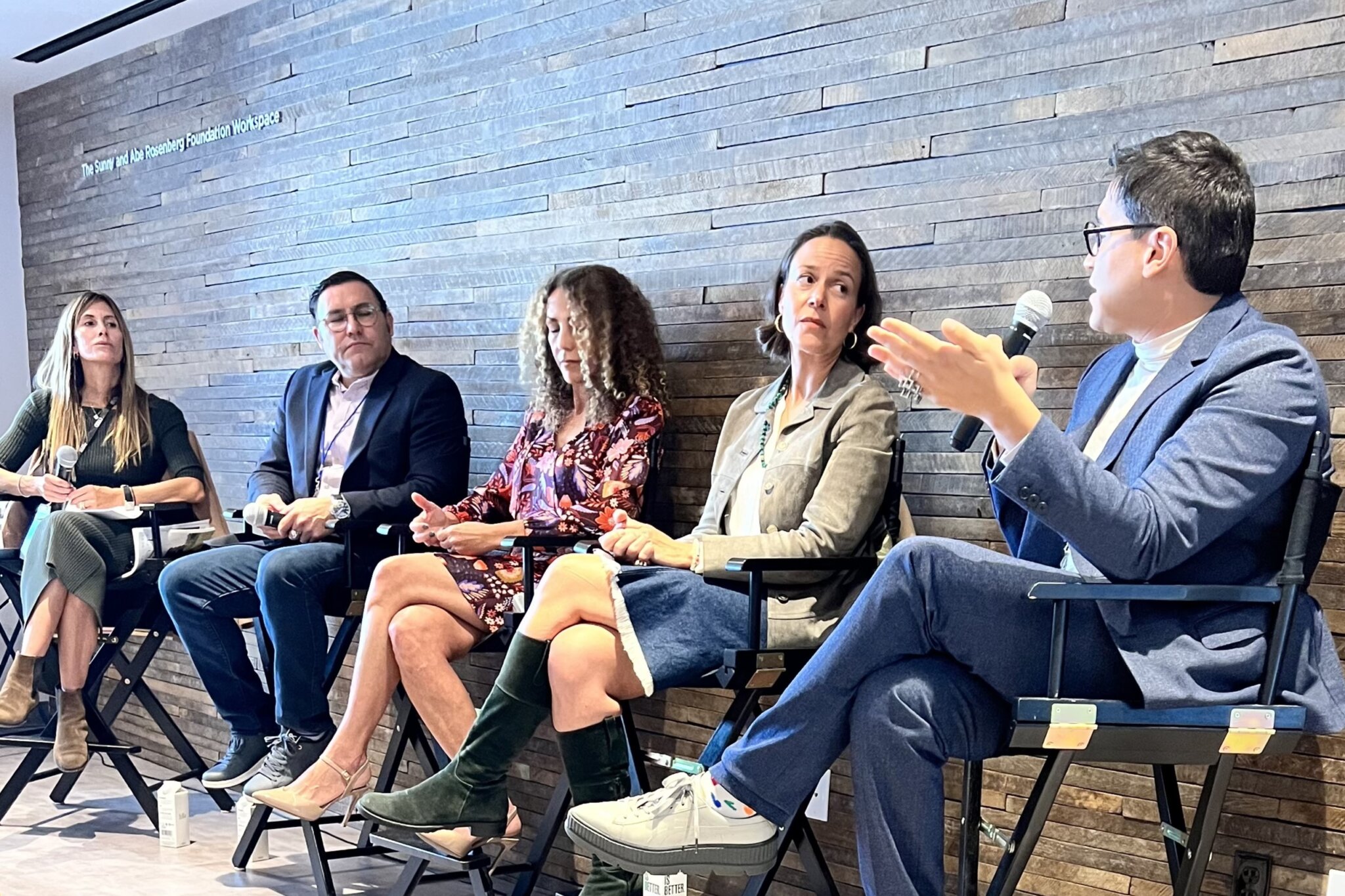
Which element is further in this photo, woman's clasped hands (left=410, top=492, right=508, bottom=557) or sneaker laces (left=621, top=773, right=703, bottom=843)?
woman's clasped hands (left=410, top=492, right=508, bottom=557)

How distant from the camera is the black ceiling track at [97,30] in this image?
4.70 meters

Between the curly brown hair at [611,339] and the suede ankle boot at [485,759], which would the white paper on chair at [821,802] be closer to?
the suede ankle boot at [485,759]

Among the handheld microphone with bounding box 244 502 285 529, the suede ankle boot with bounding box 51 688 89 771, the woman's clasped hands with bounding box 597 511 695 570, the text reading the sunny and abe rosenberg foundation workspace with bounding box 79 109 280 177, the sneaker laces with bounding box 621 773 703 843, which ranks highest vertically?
the text reading the sunny and abe rosenberg foundation workspace with bounding box 79 109 280 177

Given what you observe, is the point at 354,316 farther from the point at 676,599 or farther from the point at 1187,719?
the point at 1187,719

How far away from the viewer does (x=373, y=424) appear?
372cm

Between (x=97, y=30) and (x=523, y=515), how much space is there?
295 centimetres

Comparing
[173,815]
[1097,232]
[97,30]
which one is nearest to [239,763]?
[173,815]

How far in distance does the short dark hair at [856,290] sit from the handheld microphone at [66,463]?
2.50 m

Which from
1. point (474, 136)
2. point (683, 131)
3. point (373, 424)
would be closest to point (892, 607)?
point (683, 131)

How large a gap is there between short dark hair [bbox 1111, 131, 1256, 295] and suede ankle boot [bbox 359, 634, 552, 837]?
50.8 inches

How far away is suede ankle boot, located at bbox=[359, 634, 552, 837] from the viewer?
8.17 ft

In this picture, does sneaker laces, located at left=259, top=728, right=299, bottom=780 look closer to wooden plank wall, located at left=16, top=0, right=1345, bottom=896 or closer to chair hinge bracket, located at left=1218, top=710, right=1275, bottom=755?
wooden plank wall, located at left=16, top=0, right=1345, bottom=896

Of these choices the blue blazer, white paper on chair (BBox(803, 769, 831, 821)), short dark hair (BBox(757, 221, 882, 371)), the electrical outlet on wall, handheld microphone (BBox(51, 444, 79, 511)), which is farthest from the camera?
handheld microphone (BBox(51, 444, 79, 511))

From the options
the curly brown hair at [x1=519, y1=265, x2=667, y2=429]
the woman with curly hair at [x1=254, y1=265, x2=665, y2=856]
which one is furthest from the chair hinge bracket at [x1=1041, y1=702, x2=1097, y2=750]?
the curly brown hair at [x1=519, y1=265, x2=667, y2=429]
